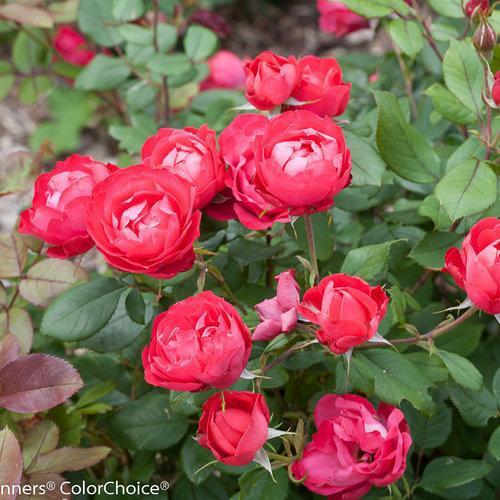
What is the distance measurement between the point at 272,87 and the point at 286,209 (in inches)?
6.2

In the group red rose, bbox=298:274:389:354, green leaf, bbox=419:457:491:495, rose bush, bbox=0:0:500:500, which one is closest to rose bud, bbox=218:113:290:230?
rose bush, bbox=0:0:500:500

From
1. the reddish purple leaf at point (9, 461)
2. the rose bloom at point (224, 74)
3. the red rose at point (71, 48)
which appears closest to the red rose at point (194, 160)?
the reddish purple leaf at point (9, 461)

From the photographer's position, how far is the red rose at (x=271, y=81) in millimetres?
850

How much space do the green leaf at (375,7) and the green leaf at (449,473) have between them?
0.65m

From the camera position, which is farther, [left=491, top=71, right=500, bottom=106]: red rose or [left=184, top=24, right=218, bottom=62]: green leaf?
[left=184, top=24, right=218, bottom=62]: green leaf

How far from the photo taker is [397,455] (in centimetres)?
75

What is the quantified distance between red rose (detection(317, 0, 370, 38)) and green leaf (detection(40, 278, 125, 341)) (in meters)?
0.88

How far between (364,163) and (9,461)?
551 mm

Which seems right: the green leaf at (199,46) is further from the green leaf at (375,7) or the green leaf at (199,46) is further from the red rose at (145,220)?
the red rose at (145,220)

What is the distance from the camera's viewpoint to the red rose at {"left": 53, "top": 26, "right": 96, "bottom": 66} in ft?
6.20

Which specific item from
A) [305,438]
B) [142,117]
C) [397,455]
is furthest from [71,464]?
[142,117]

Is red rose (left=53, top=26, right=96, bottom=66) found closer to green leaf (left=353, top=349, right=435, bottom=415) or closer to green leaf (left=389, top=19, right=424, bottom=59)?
green leaf (left=389, top=19, right=424, bottom=59)

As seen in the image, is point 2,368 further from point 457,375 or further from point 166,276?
point 457,375

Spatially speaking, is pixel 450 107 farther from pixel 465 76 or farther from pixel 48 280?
pixel 48 280
